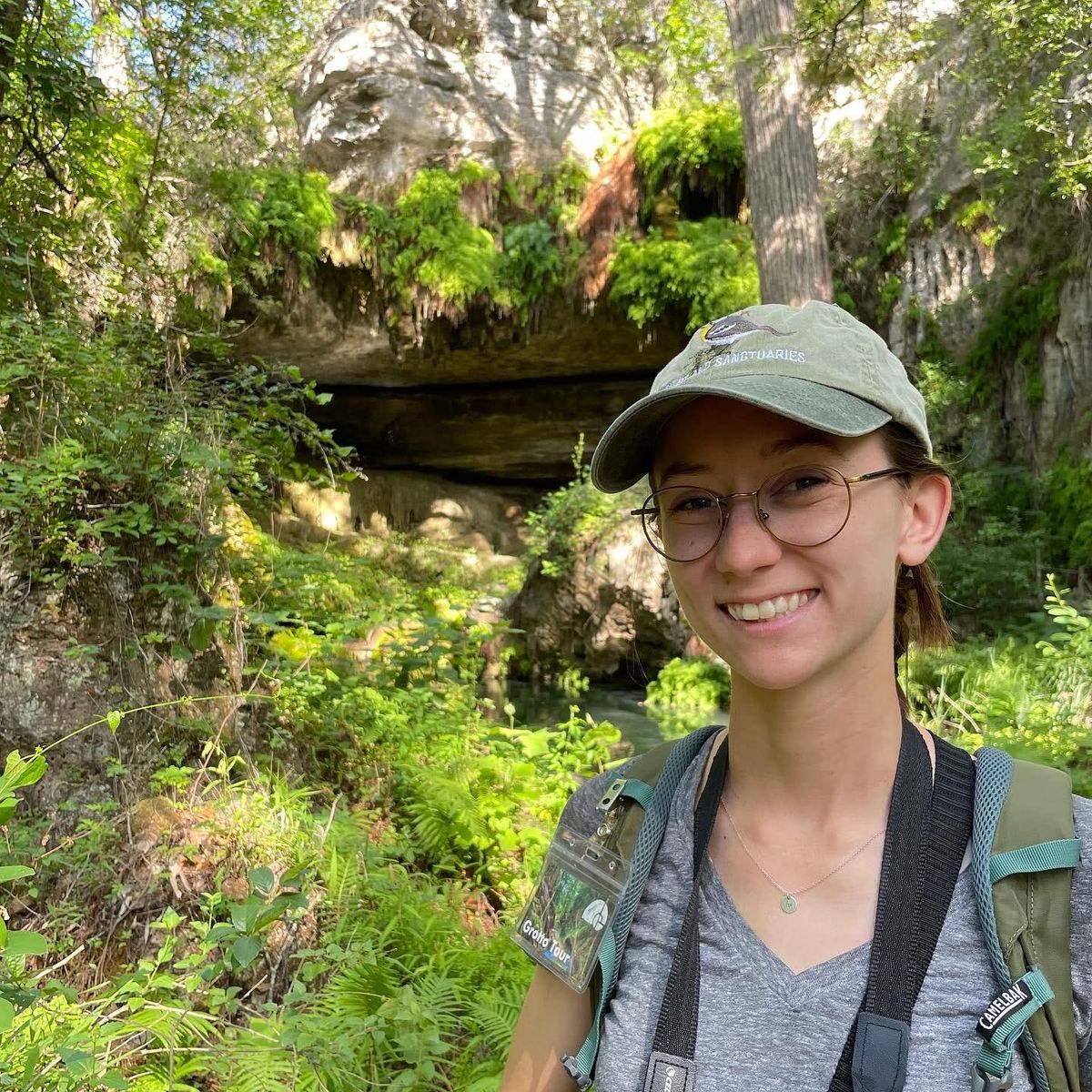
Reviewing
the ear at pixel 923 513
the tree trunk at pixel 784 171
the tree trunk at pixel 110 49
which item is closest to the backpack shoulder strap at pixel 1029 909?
the ear at pixel 923 513

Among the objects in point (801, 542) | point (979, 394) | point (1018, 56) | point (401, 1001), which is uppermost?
point (1018, 56)

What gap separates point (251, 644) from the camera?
4285 millimetres

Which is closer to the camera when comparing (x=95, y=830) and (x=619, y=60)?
(x=95, y=830)

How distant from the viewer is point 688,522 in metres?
1.10

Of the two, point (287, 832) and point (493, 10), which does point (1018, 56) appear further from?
point (493, 10)

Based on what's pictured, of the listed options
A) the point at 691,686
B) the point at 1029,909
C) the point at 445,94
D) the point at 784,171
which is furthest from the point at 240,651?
the point at 445,94

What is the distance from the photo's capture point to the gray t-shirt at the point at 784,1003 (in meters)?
0.87

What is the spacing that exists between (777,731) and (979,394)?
30.0ft

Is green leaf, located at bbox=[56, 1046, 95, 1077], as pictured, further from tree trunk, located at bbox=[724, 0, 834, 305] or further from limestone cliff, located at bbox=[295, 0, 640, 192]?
limestone cliff, located at bbox=[295, 0, 640, 192]

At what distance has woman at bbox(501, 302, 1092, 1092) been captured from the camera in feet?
3.06

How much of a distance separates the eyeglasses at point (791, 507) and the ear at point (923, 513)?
0.07 meters

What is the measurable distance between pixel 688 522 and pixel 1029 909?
57 cm

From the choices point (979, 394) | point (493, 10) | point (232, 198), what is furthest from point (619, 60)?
point (232, 198)

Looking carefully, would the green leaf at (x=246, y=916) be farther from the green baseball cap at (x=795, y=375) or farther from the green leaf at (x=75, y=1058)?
the green baseball cap at (x=795, y=375)
